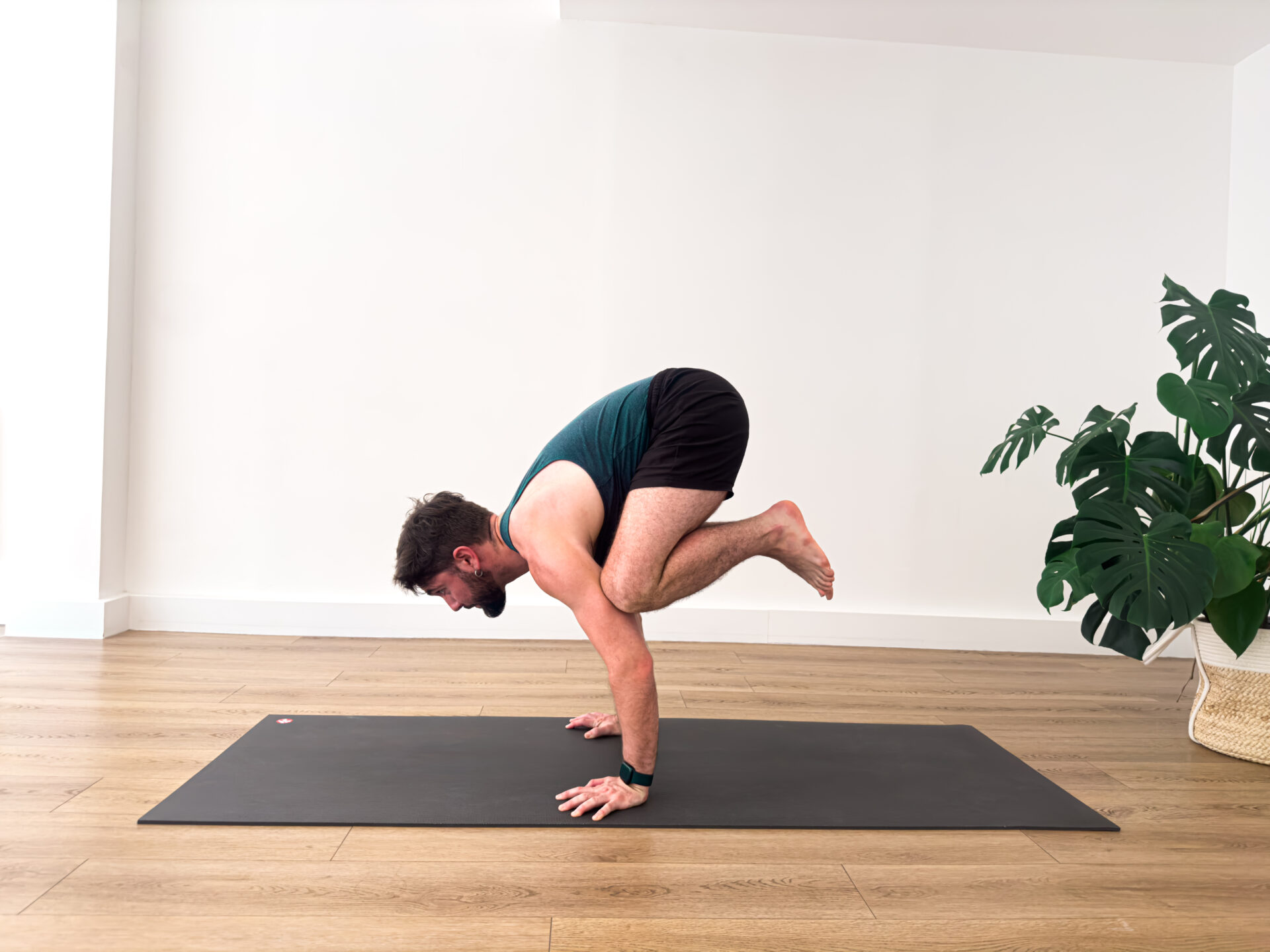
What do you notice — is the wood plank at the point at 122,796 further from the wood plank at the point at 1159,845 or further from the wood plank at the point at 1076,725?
the wood plank at the point at 1076,725

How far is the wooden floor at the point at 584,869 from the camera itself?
129 cm

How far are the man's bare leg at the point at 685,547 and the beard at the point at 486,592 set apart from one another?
345 millimetres

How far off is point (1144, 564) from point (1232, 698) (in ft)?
1.93

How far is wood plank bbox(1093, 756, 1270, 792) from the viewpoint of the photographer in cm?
202

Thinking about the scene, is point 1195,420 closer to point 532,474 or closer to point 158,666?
point 532,474

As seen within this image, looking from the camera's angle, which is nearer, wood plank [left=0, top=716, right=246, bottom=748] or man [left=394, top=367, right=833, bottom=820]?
man [left=394, top=367, right=833, bottom=820]

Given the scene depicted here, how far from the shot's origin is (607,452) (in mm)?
1938

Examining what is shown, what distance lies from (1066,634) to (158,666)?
3.58 metres

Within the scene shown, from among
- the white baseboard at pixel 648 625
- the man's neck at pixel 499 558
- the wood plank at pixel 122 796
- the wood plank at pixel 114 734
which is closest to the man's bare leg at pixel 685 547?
the man's neck at pixel 499 558

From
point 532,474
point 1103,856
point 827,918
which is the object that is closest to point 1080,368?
point 1103,856

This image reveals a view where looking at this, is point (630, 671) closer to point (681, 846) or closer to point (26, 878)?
point (681, 846)

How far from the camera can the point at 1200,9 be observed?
3.30 m

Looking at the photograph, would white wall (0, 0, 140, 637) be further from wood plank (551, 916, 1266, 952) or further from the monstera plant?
the monstera plant

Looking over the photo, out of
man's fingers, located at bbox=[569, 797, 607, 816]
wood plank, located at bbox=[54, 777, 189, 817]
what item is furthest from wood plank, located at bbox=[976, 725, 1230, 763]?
wood plank, located at bbox=[54, 777, 189, 817]
